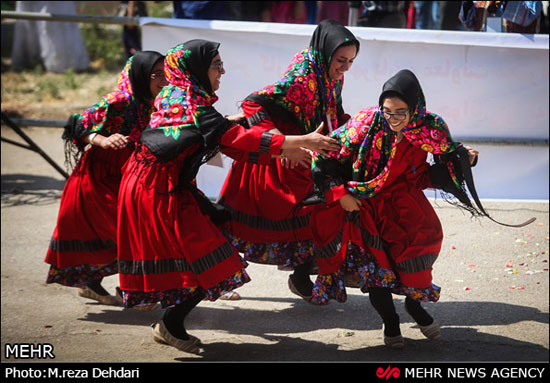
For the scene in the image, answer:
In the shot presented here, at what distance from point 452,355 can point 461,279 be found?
1.04 m

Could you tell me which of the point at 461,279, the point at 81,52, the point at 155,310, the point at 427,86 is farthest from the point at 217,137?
the point at 81,52

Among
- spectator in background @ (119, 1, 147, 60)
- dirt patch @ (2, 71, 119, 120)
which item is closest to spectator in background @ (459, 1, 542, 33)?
spectator in background @ (119, 1, 147, 60)

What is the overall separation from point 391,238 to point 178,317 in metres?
1.23

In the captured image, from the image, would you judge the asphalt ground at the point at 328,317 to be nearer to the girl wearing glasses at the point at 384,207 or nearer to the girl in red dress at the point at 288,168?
the girl wearing glasses at the point at 384,207

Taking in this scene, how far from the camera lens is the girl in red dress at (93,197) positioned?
4500 mm

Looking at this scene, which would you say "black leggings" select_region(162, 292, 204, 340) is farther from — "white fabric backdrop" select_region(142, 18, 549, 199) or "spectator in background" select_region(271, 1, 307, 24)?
"spectator in background" select_region(271, 1, 307, 24)

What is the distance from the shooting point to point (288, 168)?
424 cm

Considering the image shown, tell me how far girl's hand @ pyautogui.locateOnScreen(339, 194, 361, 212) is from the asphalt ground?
0.82 meters

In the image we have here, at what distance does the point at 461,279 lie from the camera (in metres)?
5.00

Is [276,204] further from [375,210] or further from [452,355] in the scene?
[452,355]

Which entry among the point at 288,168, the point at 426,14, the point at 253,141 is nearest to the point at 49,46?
the point at 426,14

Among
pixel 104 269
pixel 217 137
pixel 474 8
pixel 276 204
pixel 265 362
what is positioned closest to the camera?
pixel 217 137
